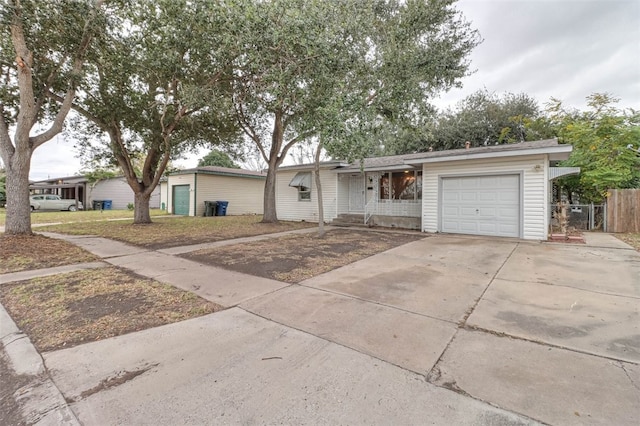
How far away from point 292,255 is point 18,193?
7.93 m

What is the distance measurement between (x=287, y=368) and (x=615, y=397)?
238 cm

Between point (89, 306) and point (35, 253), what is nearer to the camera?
point (89, 306)

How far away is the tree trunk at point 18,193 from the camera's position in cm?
761

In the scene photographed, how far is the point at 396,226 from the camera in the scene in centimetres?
1254

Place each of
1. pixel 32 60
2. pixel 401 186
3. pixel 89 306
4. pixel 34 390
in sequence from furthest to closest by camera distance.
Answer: pixel 401 186 → pixel 32 60 → pixel 89 306 → pixel 34 390

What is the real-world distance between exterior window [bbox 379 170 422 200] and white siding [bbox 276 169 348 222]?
211cm

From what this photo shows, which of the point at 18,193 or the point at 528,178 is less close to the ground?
the point at 528,178

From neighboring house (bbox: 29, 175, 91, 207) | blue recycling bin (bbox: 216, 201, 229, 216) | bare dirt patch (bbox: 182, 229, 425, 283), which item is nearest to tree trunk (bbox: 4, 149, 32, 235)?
bare dirt patch (bbox: 182, 229, 425, 283)

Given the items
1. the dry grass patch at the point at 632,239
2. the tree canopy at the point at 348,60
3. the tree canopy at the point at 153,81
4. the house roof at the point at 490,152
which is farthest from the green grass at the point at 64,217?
the dry grass patch at the point at 632,239

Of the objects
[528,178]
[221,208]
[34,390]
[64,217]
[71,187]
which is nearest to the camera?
[34,390]

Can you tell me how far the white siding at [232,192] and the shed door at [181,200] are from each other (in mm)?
1343

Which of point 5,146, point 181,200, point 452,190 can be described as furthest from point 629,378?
point 181,200

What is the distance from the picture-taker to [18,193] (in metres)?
7.72

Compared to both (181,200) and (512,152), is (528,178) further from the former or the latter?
(181,200)
